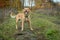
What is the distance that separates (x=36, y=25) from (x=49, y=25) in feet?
1.86

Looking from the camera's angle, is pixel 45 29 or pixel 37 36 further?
pixel 45 29

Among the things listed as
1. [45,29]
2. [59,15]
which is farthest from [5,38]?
[59,15]

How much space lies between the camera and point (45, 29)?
9609 millimetres

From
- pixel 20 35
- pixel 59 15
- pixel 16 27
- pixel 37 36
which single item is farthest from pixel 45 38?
pixel 59 15

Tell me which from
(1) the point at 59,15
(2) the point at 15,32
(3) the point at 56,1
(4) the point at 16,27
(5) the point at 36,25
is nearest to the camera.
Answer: (2) the point at 15,32

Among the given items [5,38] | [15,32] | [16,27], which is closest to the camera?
[5,38]

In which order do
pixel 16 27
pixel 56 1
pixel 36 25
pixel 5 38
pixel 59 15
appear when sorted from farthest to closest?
pixel 56 1 < pixel 59 15 < pixel 36 25 < pixel 16 27 < pixel 5 38

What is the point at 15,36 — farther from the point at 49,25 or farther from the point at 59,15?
the point at 59,15

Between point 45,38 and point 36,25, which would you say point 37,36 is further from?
point 36,25

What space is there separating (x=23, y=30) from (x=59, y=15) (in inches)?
208

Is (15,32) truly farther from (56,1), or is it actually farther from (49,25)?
(56,1)

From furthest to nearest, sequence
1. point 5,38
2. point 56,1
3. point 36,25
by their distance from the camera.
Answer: point 56,1
point 36,25
point 5,38

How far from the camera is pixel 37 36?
8.71 metres

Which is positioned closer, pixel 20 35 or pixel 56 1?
pixel 20 35
